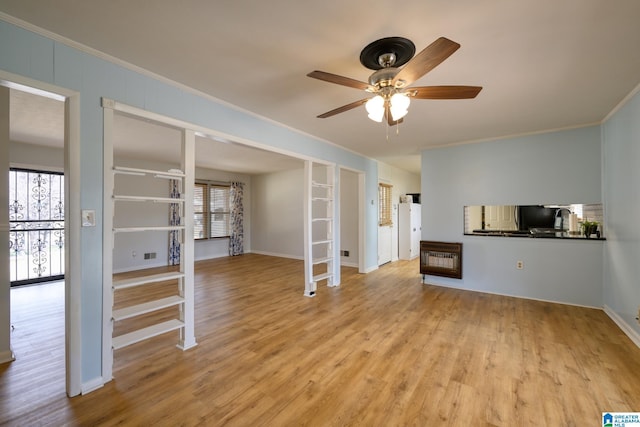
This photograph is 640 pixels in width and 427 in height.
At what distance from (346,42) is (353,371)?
2.52 metres

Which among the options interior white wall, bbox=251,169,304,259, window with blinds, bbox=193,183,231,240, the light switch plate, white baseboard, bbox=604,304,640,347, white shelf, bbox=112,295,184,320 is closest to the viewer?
the light switch plate

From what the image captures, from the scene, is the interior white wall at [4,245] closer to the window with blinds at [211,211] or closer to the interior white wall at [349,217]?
the window with blinds at [211,211]

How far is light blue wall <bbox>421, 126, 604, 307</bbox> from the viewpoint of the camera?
3.79m

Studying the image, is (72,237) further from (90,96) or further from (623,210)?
(623,210)

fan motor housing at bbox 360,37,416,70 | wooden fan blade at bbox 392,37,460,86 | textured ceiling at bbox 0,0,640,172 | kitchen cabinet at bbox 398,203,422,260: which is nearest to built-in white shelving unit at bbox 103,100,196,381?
textured ceiling at bbox 0,0,640,172

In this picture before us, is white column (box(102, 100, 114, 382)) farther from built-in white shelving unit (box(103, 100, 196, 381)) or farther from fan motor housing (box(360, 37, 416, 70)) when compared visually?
fan motor housing (box(360, 37, 416, 70))

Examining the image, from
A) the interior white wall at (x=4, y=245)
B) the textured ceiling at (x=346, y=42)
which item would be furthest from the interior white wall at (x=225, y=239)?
the textured ceiling at (x=346, y=42)

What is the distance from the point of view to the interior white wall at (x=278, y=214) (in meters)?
7.79

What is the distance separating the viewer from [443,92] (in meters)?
1.98

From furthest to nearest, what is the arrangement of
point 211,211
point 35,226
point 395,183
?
point 211,211 → point 395,183 → point 35,226

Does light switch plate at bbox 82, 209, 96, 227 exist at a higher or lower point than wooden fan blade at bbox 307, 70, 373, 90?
lower

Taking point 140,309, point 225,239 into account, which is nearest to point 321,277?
point 140,309

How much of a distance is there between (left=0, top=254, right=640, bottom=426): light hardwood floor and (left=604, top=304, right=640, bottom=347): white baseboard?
0.07 metres

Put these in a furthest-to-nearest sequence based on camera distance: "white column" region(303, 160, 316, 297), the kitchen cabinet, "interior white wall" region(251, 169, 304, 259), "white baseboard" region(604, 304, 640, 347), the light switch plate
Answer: "interior white wall" region(251, 169, 304, 259), the kitchen cabinet, "white column" region(303, 160, 316, 297), "white baseboard" region(604, 304, 640, 347), the light switch plate
